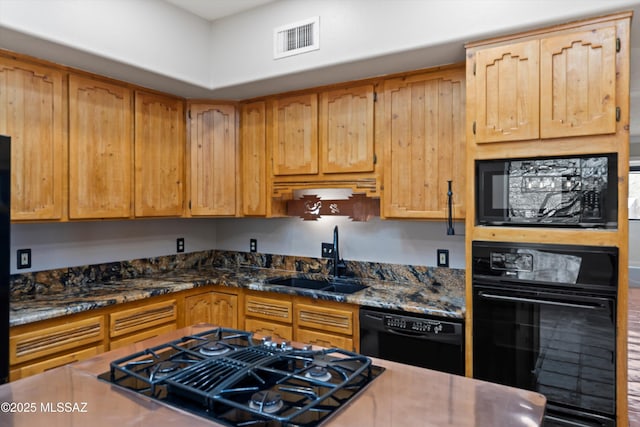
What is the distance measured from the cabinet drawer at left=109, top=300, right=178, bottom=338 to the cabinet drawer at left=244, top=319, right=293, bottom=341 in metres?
A: 0.55

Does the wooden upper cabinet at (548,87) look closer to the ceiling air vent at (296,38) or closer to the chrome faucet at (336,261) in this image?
the ceiling air vent at (296,38)

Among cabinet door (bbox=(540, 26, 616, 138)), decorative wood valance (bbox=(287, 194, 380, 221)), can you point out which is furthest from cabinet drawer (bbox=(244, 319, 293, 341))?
cabinet door (bbox=(540, 26, 616, 138))

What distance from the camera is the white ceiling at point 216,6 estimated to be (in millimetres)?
2918

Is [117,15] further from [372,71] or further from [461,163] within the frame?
[461,163]

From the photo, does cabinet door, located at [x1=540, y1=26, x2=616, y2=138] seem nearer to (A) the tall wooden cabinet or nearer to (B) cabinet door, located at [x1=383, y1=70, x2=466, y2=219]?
(A) the tall wooden cabinet

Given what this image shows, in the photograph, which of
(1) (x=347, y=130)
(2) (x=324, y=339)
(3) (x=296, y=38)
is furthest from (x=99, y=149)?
(2) (x=324, y=339)

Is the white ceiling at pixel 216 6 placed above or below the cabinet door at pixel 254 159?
above

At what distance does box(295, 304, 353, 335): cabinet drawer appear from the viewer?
2.68m

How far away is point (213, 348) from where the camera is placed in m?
1.33

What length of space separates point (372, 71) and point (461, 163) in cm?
86

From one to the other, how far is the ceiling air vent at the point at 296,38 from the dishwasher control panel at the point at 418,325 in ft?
5.97

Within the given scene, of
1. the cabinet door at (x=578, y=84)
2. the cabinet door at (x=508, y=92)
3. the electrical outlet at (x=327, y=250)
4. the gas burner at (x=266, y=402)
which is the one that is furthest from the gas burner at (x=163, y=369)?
the electrical outlet at (x=327, y=250)

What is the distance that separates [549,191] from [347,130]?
4.56 feet

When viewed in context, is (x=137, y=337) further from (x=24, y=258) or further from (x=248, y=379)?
(x=248, y=379)
